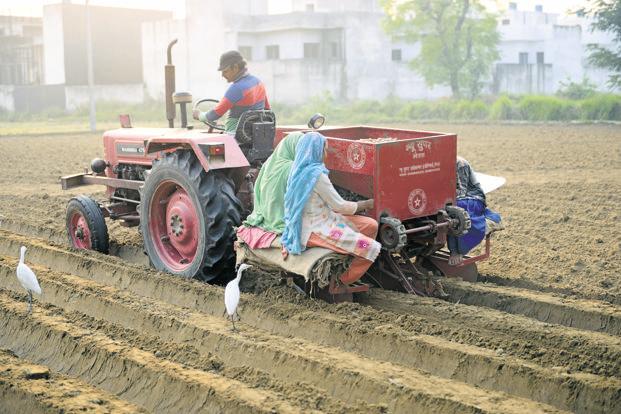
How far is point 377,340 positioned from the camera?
5.02 meters

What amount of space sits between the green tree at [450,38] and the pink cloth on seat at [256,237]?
3126cm

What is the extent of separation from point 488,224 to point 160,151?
2779 millimetres

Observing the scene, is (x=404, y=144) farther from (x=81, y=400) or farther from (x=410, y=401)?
(x=81, y=400)

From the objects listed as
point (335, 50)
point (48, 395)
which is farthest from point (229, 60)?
point (335, 50)

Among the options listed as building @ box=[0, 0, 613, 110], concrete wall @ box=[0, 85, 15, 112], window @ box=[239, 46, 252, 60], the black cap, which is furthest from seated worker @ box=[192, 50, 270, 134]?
concrete wall @ box=[0, 85, 15, 112]

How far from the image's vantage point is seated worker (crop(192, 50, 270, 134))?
6602 millimetres

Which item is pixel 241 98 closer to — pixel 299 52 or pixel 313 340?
pixel 313 340

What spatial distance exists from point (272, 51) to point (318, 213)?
34.6 m

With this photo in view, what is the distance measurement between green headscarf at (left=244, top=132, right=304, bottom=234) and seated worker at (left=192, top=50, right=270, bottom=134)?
82 cm

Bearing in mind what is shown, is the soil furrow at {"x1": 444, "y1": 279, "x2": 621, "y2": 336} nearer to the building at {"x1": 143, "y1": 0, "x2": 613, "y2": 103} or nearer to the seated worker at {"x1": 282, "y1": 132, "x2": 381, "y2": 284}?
the seated worker at {"x1": 282, "y1": 132, "x2": 381, "y2": 284}

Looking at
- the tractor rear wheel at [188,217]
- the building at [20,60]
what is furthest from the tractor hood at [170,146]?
the building at [20,60]

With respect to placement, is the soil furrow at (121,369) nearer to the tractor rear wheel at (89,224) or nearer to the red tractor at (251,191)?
the red tractor at (251,191)

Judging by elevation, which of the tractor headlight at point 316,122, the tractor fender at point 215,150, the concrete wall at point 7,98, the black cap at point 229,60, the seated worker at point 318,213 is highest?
the concrete wall at point 7,98

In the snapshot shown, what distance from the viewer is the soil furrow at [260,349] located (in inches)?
168
